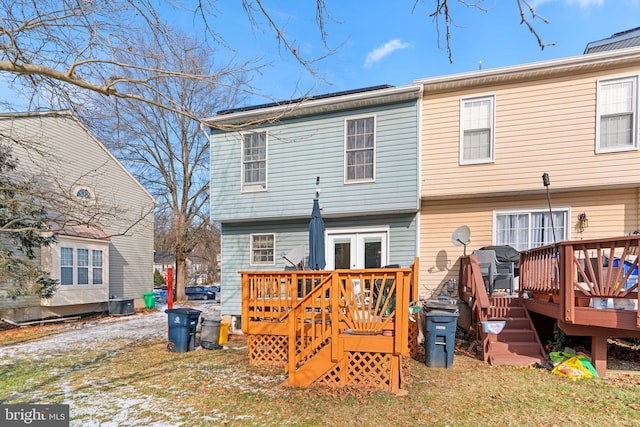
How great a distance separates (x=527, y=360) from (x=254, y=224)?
7061 millimetres

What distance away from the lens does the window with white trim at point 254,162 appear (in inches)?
383

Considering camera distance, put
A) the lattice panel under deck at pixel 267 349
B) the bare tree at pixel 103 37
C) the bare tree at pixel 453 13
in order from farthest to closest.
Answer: the lattice panel under deck at pixel 267 349
the bare tree at pixel 103 37
the bare tree at pixel 453 13

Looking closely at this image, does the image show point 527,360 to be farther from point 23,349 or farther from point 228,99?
point 228,99

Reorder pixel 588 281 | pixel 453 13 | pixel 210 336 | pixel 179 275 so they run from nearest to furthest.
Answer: pixel 453 13 < pixel 588 281 < pixel 210 336 < pixel 179 275

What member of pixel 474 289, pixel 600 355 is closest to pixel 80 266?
pixel 474 289

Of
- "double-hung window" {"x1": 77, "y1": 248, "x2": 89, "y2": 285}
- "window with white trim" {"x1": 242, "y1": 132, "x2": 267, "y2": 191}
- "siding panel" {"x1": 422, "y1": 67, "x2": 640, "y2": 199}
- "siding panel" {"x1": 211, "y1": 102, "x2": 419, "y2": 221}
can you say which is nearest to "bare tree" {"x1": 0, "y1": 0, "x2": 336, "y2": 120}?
"siding panel" {"x1": 211, "y1": 102, "x2": 419, "y2": 221}

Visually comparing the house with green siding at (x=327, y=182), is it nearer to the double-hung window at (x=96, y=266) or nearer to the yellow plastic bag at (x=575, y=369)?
the yellow plastic bag at (x=575, y=369)

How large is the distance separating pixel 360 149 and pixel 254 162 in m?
3.06

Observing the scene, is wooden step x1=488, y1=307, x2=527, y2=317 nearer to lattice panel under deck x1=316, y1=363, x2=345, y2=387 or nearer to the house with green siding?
the house with green siding

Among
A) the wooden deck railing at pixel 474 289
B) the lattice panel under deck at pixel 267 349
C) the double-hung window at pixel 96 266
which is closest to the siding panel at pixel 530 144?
the wooden deck railing at pixel 474 289

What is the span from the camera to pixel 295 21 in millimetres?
3633

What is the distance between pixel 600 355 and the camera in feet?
17.1

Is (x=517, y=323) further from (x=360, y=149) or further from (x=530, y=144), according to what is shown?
(x=360, y=149)

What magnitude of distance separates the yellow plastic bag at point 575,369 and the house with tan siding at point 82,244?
9.82 meters
